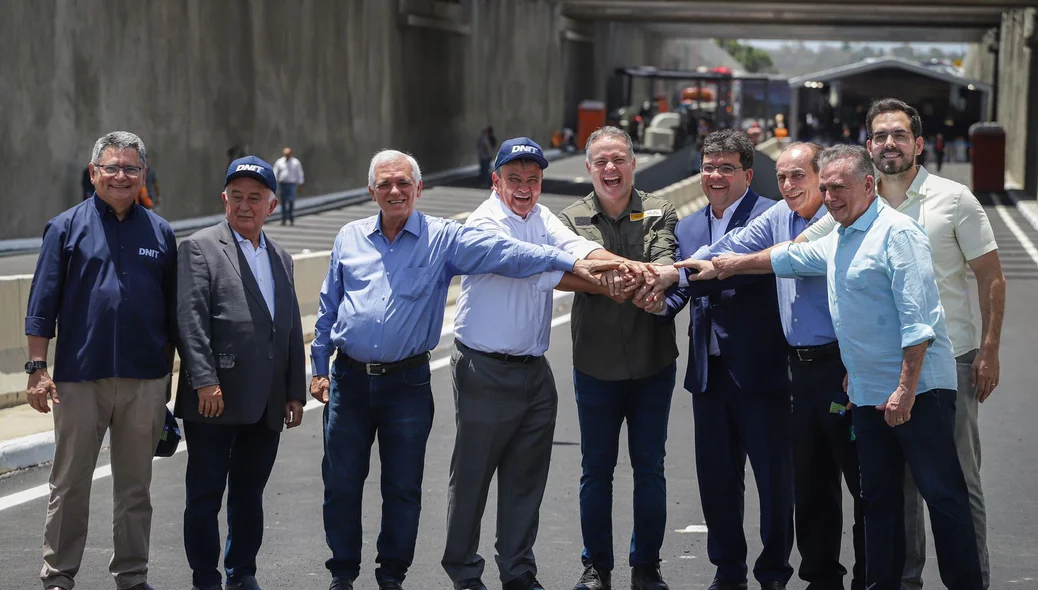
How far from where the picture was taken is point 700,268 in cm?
638

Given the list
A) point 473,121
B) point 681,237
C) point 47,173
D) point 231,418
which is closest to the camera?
point 231,418

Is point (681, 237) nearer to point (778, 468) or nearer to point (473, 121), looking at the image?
point (778, 468)

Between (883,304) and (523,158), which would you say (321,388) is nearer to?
(523,158)

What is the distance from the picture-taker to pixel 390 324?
6.21 meters

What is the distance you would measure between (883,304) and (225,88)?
97.8ft

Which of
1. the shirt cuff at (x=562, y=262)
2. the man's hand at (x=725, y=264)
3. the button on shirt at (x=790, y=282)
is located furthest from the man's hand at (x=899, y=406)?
the shirt cuff at (x=562, y=262)

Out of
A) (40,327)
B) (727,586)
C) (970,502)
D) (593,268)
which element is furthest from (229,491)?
(970,502)

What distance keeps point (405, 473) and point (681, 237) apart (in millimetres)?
1739

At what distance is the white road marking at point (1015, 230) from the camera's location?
27373 millimetres

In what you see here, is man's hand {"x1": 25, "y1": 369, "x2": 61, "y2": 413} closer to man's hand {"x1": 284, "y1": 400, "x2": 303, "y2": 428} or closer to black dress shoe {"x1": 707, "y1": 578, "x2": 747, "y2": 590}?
man's hand {"x1": 284, "y1": 400, "x2": 303, "y2": 428}

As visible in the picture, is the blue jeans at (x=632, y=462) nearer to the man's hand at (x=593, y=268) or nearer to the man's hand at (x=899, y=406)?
the man's hand at (x=593, y=268)

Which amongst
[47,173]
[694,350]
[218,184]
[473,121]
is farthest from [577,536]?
[473,121]

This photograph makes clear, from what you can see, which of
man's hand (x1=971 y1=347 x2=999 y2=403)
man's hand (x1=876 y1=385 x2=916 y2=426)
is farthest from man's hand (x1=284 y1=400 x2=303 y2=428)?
man's hand (x1=971 y1=347 x2=999 y2=403)

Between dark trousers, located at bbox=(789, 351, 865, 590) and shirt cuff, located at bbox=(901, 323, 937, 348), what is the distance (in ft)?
1.94
